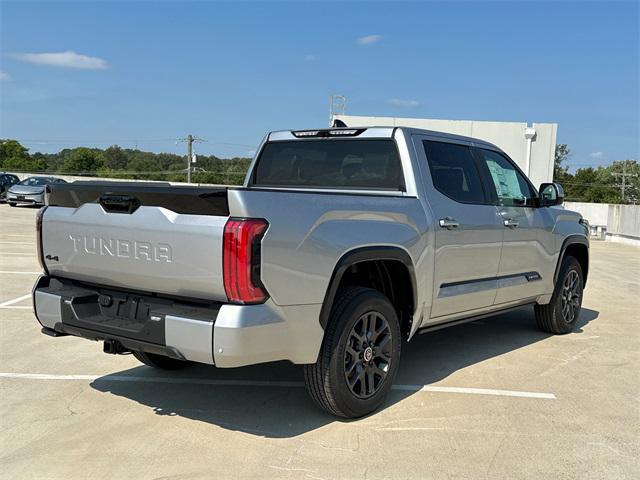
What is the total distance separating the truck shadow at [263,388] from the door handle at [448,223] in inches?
50.3

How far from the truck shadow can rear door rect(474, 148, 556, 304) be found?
28.0 inches

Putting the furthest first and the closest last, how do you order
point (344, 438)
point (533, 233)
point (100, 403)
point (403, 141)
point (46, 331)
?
point (533, 233), point (403, 141), point (100, 403), point (46, 331), point (344, 438)

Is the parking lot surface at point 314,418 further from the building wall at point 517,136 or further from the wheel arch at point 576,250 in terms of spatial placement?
the building wall at point 517,136

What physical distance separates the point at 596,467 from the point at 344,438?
147 cm

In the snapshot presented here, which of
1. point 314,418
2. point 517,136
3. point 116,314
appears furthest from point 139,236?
point 517,136

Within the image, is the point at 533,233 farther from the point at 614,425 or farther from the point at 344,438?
the point at 344,438

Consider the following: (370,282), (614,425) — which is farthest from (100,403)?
(614,425)

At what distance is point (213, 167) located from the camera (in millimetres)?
55562

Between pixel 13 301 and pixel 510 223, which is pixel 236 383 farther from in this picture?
pixel 13 301

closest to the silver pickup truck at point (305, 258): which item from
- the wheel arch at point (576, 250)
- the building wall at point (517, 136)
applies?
the wheel arch at point (576, 250)

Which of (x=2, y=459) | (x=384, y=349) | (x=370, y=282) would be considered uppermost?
(x=370, y=282)

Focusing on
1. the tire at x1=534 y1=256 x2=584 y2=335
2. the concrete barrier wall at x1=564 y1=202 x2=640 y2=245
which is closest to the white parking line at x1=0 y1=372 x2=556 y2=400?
the tire at x1=534 y1=256 x2=584 y2=335

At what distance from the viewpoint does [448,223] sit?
4.76m

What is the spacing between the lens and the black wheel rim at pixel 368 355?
4000mm
